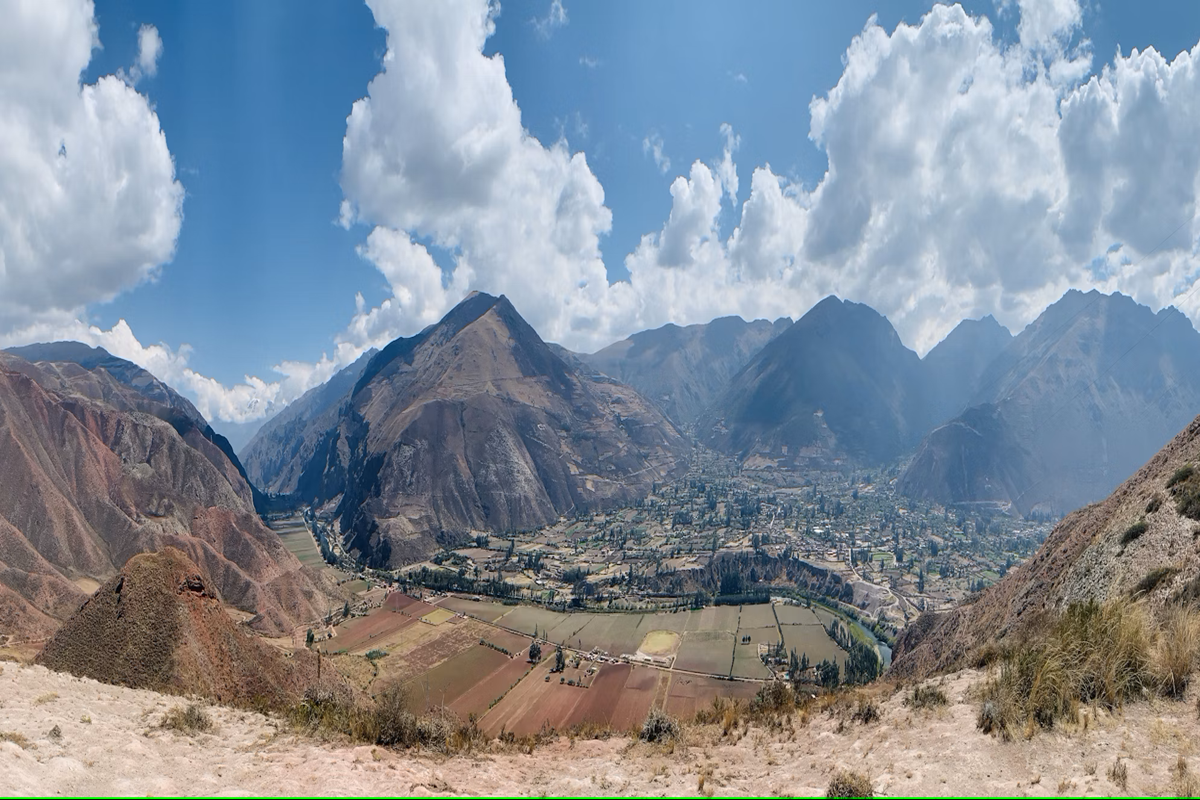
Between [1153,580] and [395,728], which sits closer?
[395,728]

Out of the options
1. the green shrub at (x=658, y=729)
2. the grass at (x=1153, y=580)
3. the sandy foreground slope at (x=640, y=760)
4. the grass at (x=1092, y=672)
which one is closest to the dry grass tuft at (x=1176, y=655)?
the grass at (x=1092, y=672)

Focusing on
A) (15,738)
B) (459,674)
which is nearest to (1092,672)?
(15,738)

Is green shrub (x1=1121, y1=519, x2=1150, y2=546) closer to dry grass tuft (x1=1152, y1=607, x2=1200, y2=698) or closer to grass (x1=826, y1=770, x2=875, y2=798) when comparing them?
dry grass tuft (x1=1152, y1=607, x2=1200, y2=698)

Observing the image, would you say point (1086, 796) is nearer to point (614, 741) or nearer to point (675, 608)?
point (614, 741)

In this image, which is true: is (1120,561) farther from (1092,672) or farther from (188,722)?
(188,722)

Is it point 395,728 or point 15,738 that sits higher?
point 15,738

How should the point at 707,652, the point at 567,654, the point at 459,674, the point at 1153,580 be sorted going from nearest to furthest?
the point at 1153,580, the point at 459,674, the point at 567,654, the point at 707,652

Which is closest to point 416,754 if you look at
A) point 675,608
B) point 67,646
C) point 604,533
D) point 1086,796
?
point 1086,796
